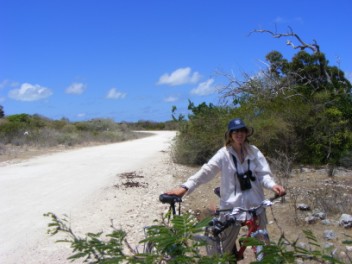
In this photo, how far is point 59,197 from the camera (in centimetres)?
1052

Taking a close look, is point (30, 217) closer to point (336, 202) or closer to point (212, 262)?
point (336, 202)

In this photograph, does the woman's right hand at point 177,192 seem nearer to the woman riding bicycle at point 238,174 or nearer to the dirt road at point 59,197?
the woman riding bicycle at point 238,174

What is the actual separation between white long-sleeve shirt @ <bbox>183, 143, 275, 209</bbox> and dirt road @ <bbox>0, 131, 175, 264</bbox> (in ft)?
9.04

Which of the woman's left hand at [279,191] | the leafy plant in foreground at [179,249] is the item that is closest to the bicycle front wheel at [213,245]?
the woman's left hand at [279,191]

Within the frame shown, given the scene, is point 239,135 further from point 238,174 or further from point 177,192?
point 177,192

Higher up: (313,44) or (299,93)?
(313,44)

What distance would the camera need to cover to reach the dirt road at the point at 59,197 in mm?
6867

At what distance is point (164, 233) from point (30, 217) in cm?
718

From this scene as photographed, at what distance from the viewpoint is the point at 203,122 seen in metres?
17.2

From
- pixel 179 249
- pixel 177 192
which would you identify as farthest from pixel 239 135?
pixel 179 249

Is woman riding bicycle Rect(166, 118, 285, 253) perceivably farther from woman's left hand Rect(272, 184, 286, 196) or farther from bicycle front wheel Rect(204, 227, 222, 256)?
bicycle front wheel Rect(204, 227, 222, 256)

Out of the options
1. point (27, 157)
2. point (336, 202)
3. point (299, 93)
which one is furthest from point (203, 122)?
point (336, 202)

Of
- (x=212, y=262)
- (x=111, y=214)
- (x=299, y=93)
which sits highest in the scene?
(x=299, y=93)

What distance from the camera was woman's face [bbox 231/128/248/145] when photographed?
4.40 meters
